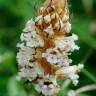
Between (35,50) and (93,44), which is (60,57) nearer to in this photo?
(35,50)

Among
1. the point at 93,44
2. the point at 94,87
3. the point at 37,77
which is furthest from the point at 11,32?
the point at 37,77

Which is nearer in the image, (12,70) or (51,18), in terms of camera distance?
(51,18)

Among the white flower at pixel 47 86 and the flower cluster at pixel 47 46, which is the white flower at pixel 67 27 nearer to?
the flower cluster at pixel 47 46

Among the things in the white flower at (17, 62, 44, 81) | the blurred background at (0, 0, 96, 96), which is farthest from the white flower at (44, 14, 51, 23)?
the blurred background at (0, 0, 96, 96)

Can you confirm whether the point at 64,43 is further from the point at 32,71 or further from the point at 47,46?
the point at 32,71

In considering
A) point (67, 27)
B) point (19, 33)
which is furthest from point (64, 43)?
point (19, 33)

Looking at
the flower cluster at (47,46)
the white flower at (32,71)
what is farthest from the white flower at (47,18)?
the white flower at (32,71)

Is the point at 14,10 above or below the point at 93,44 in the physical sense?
above
